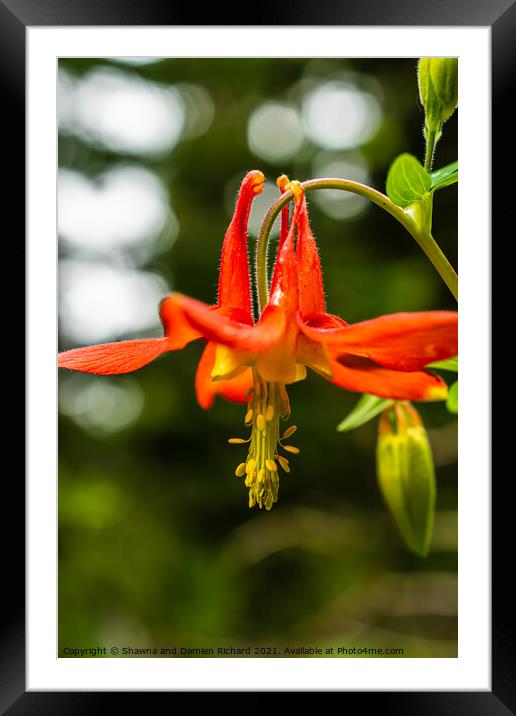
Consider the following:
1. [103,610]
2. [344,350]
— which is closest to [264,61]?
[103,610]

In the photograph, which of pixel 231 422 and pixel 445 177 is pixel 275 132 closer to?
pixel 231 422

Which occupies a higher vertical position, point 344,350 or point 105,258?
point 105,258

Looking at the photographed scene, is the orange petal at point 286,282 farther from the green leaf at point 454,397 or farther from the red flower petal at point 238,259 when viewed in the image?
the green leaf at point 454,397

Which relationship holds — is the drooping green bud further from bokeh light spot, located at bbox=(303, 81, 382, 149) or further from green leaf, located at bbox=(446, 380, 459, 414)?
bokeh light spot, located at bbox=(303, 81, 382, 149)

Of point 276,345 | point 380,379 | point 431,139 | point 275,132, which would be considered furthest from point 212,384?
point 275,132

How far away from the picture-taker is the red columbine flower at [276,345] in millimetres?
993

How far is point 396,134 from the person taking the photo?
11.1 ft

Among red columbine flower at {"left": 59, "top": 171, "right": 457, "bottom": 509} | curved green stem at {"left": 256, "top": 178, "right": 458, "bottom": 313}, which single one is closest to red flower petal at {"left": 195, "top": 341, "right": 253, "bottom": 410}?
red columbine flower at {"left": 59, "top": 171, "right": 457, "bottom": 509}

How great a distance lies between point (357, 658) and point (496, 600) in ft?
0.91

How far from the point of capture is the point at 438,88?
135 cm

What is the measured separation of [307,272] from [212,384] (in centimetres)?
23

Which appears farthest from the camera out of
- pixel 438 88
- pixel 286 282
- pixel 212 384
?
pixel 438 88

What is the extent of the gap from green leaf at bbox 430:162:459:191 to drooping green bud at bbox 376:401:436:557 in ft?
1.60

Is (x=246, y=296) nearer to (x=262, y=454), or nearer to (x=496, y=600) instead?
(x=262, y=454)
